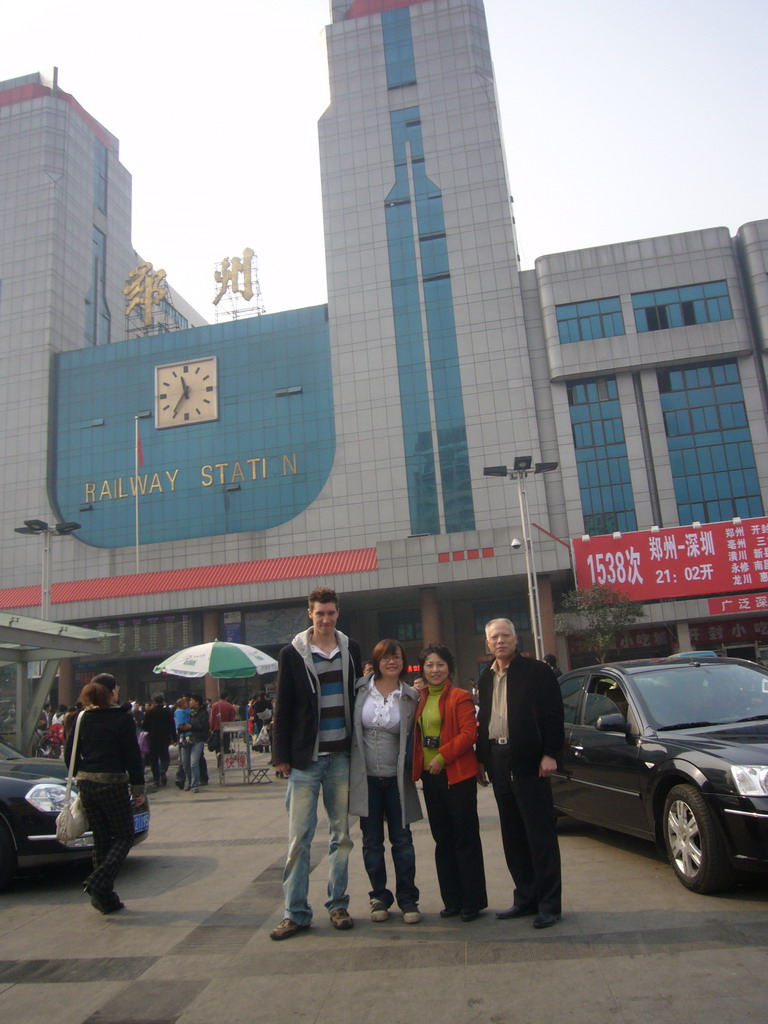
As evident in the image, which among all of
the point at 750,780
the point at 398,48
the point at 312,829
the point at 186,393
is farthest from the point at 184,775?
the point at 398,48

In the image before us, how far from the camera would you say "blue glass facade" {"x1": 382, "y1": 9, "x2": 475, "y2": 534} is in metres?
38.5

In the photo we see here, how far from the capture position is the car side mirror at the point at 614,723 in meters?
5.70

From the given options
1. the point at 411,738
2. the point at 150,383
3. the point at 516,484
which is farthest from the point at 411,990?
the point at 150,383

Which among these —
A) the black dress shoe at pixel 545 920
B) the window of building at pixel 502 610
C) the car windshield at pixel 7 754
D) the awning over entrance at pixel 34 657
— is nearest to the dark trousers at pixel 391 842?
the black dress shoe at pixel 545 920

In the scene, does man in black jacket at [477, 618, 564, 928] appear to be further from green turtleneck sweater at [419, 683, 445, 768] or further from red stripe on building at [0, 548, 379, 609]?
red stripe on building at [0, 548, 379, 609]

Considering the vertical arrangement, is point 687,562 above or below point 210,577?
below

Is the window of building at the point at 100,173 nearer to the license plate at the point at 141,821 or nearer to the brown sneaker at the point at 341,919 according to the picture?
the license plate at the point at 141,821

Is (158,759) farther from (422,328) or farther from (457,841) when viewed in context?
(422,328)

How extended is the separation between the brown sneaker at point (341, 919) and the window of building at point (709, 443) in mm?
34873

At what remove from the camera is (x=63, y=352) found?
46.5 m

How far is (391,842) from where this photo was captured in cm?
477

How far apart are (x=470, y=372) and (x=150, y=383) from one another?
18.6m

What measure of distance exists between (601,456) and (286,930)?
1400 inches

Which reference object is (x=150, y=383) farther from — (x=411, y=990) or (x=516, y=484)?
(x=411, y=990)
